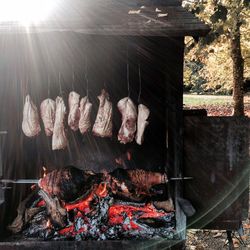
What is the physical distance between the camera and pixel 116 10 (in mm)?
4496

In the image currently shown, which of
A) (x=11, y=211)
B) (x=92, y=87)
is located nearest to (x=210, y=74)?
(x=92, y=87)

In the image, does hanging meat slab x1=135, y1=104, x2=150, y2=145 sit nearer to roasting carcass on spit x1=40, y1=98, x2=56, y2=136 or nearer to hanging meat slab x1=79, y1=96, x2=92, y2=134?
hanging meat slab x1=79, y1=96, x2=92, y2=134

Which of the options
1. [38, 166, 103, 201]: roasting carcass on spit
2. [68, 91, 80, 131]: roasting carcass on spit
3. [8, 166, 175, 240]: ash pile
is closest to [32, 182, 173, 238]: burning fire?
[8, 166, 175, 240]: ash pile

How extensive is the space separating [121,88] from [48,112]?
1149 mm

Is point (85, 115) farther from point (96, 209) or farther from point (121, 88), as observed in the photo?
point (96, 209)

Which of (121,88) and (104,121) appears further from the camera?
(121,88)

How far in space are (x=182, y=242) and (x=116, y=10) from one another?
2.83 m

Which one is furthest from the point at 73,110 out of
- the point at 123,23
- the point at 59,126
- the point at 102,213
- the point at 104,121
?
the point at 123,23

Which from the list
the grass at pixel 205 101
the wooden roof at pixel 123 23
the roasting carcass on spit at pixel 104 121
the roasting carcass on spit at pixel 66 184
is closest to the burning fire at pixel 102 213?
the roasting carcass on spit at pixel 66 184

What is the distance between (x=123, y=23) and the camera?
3.77 meters

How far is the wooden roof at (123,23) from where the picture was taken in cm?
363

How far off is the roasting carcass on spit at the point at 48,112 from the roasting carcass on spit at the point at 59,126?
0.08m

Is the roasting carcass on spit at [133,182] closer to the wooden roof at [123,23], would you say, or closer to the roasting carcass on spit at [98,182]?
the roasting carcass on spit at [98,182]

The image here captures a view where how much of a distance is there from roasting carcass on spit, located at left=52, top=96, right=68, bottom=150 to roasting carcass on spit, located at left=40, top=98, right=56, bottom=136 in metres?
0.08
